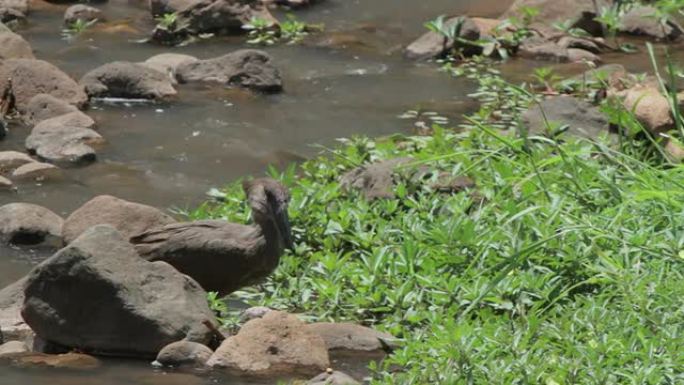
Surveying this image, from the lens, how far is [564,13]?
1241 cm

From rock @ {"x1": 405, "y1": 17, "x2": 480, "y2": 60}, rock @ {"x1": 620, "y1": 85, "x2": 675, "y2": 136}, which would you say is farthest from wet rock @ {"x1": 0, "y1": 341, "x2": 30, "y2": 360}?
rock @ {"x1": 405, "y1": 17, "x2": 480, "y2": 60}

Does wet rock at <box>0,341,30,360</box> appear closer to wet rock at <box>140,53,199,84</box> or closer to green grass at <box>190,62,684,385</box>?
green grass at <box>190,62,684,385</box>

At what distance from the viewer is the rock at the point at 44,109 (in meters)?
9.88

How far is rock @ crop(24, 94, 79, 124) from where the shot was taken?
9875mm

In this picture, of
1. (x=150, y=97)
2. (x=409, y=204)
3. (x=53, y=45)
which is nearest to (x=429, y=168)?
(x=409, y=204)

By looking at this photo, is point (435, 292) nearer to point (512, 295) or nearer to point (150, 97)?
point (512, 295)

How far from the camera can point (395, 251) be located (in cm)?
691

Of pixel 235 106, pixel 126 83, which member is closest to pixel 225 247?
pixel 235 106

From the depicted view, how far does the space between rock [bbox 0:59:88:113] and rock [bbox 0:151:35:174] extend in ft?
3.62

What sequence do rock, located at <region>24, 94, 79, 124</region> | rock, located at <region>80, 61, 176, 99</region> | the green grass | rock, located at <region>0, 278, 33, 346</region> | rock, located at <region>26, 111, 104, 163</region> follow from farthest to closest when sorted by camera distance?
rock, located at <region>80, 61, 176, 99</region>
rock, located at <region>24, 94, 79, 124</region>
rock, located at <region>26, 111, 104, 163</region>
rock, located at <region>0, 278, 33, 346</region>
the green grass

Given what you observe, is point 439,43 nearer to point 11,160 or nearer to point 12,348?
point 11,160

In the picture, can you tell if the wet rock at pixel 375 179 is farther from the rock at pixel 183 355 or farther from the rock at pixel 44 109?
the rock at pixel 44 109

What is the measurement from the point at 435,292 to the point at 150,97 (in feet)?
15.7

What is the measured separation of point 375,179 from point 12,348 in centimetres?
237
